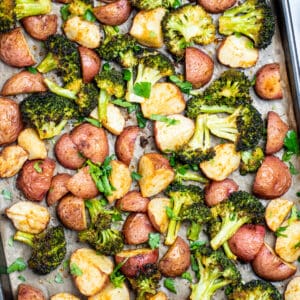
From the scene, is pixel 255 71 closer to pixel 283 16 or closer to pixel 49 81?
pixel 283 16

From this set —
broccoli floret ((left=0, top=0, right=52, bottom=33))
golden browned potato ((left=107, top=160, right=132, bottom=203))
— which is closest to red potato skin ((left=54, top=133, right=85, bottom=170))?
golden browned potato ((left=107, top=160, right=132, bottom=203))

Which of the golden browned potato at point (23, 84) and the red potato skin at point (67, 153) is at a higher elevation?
the golden browned potato at point (23, 84)

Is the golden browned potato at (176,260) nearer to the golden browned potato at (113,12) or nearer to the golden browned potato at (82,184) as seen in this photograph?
the golden browned potato at (82,184)

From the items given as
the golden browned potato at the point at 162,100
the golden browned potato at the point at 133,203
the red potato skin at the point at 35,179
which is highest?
the golden browned potato at the point at 162,100

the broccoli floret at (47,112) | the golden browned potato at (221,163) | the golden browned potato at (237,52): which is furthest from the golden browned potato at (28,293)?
the golden browned potato at (237,52)

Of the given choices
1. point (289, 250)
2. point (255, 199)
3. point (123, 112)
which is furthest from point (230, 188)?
point (123, 112)

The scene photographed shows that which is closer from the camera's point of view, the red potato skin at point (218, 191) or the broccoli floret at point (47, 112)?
the broccoli floret at point (47, 112)

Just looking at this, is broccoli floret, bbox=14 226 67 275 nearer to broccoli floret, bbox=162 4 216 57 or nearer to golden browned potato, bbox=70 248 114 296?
golden browned potato, bbox=70 248 114 296
